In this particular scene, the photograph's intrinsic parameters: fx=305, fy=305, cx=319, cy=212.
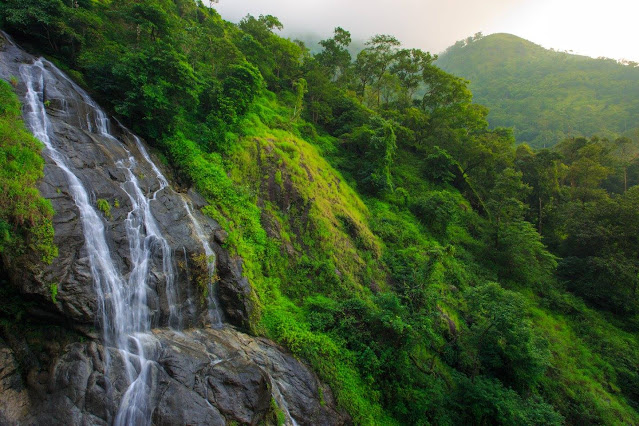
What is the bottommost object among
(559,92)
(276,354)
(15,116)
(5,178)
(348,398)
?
(348,398)

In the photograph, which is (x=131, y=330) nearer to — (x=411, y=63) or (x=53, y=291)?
(x=53, y=291)

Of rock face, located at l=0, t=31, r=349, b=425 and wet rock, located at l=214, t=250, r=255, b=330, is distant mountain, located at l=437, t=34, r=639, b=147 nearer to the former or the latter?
wet rock, located at l=214, t=250, r=255, b=330

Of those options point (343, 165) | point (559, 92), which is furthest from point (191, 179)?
point (559, 92)

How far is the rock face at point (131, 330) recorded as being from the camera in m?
7.46

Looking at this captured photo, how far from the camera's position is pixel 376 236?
2109cm

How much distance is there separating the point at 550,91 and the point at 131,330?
98529 mm

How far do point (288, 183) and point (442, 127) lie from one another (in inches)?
900

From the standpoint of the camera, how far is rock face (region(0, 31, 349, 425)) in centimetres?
746

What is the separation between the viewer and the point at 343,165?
87.5ft

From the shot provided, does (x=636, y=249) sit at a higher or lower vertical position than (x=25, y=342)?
lower

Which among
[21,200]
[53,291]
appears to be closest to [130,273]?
[53,291]

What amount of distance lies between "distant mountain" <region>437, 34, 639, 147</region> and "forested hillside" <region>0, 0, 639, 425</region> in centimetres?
3884

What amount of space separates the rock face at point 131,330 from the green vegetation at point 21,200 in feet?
0.97

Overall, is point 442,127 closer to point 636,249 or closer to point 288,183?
point 636,249
